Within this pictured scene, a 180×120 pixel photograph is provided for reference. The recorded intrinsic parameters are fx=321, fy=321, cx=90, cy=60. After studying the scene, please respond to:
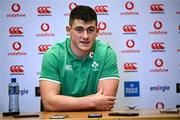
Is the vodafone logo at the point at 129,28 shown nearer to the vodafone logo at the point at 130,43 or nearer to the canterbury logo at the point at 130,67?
the vodafone logo at the point at 130,43

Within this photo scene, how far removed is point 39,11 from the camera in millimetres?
4055

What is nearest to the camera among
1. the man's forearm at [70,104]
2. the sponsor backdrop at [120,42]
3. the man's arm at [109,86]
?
the man's forearm at [70,104]

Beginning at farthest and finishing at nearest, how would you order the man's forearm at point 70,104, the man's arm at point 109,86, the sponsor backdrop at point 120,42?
the sponsor backdrop at point 120,42
the man's arm at point 109,86
the man's forearm at point 70,104

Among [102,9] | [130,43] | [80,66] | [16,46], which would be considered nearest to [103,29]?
[102,9]

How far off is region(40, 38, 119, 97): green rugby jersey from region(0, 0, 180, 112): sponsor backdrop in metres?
1.52

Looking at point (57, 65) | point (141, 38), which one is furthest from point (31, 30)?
point (57, 65)

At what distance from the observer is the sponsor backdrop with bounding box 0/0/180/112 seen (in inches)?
159

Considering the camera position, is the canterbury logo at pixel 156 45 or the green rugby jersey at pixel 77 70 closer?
the green rugby jersey at pixel 77 70

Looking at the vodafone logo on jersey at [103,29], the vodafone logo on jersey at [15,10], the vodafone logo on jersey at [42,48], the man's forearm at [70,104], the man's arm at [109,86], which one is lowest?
the man's forearm at [70,104]

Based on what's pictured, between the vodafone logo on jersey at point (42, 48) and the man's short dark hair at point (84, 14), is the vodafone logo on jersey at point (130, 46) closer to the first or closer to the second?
the vodafone logo on jersey at point (42, 48)

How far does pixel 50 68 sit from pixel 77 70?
0.72 ft

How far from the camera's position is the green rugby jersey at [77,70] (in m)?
2.49

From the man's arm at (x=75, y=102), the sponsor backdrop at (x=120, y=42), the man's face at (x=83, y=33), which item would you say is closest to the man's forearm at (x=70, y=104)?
the man's arm at (x=75, y=102)

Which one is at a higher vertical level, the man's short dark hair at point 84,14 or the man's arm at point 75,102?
the man's short dark hair at point 84,14
